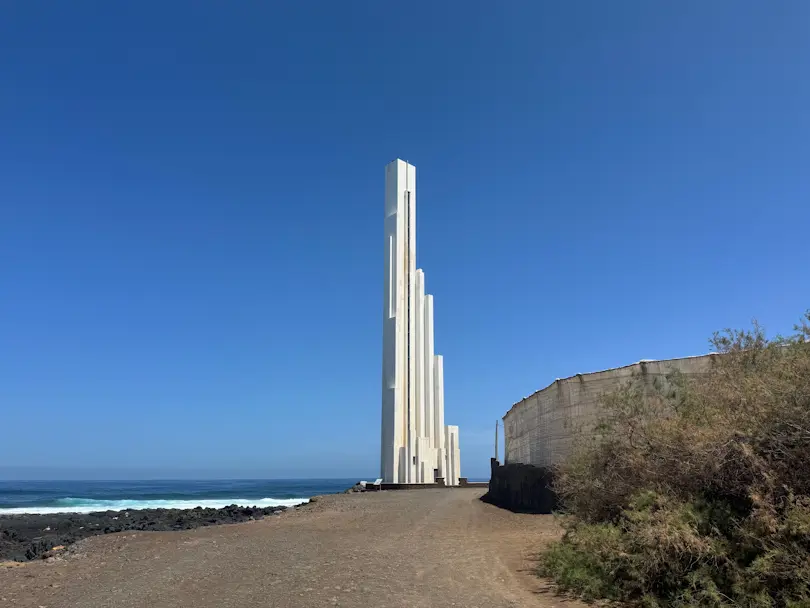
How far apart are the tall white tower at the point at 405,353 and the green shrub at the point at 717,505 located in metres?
28.1

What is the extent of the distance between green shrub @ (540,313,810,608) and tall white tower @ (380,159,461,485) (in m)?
28.1

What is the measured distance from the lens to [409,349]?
38094 millimetres

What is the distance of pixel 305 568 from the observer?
31.6 feet

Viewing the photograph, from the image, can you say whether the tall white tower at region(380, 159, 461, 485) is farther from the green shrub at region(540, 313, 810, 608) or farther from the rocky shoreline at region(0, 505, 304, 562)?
the green shrub at region(540, 313, 810, 608)

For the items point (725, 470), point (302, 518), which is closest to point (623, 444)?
point (725, 470)

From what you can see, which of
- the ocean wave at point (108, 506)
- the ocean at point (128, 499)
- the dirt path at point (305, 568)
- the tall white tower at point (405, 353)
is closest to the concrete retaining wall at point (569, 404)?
the dirt path at point (305, 568)

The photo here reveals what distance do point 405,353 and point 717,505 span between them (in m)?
31.5

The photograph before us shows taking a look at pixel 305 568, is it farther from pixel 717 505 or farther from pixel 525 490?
pixel 525 490

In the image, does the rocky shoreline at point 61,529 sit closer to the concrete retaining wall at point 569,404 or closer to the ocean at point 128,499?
the concrete retaining wall at point 569,404

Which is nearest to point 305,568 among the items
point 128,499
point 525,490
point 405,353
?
point 525,490

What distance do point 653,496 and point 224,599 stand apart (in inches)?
203

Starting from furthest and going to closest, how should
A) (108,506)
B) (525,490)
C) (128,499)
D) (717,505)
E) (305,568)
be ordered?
(128,499)
(108,506)
(525,490)
(305,568)
(717,505)

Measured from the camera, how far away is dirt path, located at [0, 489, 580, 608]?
7.70 m

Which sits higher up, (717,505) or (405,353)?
(405,353)
